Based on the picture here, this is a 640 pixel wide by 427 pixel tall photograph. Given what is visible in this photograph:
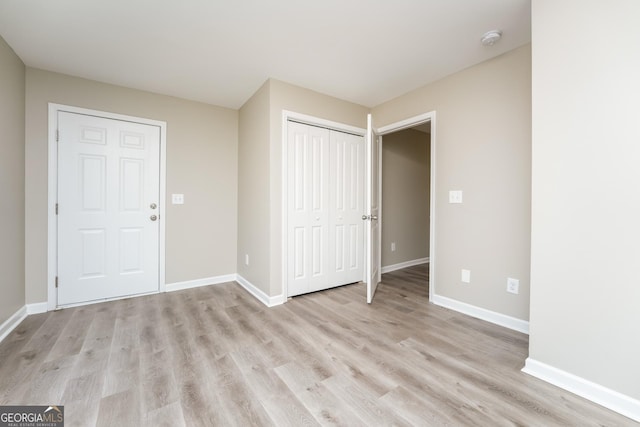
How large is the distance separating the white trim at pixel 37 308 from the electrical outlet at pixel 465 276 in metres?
4.11

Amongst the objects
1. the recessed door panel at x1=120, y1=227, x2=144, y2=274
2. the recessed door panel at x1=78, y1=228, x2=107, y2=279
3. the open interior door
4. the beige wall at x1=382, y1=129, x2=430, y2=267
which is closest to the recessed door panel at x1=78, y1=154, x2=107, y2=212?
the recessed door panel at x1=78, y1=228, x2=107, y2=279

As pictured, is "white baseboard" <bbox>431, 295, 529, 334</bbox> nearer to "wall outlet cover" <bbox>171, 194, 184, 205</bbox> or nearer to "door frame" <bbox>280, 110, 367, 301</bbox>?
"door frame" <bbox>280, 110, 367, 301</bbox>

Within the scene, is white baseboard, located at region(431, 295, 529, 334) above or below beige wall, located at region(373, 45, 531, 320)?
below

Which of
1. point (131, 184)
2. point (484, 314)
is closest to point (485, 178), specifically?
point (484, 314)

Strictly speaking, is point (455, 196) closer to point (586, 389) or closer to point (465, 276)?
point (465, 276)

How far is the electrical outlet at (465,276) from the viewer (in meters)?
2.50

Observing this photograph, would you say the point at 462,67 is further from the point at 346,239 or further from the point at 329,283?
the point at 329,283

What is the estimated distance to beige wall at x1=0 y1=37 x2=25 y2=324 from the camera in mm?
2059

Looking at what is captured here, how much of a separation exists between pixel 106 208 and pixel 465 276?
3.85m

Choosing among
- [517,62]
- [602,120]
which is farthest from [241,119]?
[602,120]

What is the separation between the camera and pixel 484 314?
238 centimetres

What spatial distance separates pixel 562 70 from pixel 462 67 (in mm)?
1171

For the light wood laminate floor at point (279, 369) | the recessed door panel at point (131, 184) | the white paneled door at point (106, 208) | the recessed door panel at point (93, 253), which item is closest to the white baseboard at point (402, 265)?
the light wood laminate floor at point (279, 369)

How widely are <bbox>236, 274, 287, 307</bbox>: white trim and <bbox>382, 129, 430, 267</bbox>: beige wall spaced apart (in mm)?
1860
